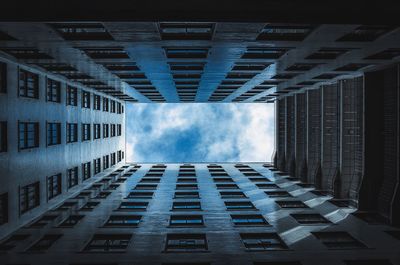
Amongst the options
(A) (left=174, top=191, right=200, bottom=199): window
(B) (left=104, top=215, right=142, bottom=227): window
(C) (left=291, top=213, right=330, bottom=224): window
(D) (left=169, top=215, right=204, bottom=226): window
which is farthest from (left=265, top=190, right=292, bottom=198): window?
(B) (left=104, top=215, right=142, bottom=227): window

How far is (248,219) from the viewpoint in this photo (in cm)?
2764

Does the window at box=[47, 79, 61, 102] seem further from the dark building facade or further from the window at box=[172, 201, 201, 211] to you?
the dark building facade

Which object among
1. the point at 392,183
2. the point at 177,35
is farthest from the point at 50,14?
the point at 392,183

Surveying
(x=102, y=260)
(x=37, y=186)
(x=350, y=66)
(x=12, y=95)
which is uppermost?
(x=350, y=66)

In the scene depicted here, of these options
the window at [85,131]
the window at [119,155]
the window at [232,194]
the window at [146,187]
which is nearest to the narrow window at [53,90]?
the window at [85,131]

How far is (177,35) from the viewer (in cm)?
1961

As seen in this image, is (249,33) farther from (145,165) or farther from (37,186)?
(145,165)

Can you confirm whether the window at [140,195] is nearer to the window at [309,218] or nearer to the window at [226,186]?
the window at [226,186]

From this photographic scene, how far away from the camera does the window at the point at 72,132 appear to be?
3569 centimetres

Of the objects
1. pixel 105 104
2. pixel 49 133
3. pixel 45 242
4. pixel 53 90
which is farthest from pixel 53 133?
pixel 105 104

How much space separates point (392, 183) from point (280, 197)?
1127 cm

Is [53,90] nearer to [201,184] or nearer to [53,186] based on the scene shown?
[53,186]

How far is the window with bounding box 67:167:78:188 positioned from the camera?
35466 mm

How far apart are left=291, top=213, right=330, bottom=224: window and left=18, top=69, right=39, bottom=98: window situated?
22.3m
